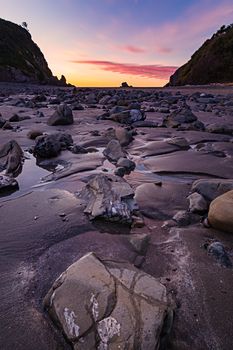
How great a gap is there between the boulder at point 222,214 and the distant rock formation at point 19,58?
71.3 metres

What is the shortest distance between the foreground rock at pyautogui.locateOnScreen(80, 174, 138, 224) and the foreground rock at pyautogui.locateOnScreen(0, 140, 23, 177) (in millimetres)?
1585

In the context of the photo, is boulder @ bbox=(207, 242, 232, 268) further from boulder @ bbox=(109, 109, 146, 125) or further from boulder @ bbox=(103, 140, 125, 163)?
boulder @ bbox=(109, 109, 146, 125)

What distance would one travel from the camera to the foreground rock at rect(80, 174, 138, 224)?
2.87 m

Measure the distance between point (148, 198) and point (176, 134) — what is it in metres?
4.18

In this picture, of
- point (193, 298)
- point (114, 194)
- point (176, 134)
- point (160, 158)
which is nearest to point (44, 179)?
point (114, 194)

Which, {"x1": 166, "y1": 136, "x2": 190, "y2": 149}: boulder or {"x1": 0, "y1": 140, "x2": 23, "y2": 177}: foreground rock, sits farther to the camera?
{"x1": 166, "y1": 136, "x2": 190, "y2": 149}: boulder

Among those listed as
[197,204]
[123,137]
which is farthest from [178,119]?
[197,204]

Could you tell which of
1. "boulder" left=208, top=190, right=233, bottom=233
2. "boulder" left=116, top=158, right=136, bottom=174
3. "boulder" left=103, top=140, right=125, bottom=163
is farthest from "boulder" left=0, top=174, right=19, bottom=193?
"boulder" left=208, top=190, right=233, bottom=233

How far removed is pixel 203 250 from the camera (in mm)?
2445

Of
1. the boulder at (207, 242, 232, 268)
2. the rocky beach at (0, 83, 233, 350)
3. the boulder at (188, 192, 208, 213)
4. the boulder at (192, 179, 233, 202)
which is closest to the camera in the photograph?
the rocky beach at (0, 83, 233, 350)

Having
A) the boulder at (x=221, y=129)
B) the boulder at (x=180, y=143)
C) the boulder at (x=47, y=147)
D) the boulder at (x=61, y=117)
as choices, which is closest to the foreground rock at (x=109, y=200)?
the boulder at (x=47, y=147)

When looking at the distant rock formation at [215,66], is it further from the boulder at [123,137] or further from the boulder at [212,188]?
the boulder at [212,188]

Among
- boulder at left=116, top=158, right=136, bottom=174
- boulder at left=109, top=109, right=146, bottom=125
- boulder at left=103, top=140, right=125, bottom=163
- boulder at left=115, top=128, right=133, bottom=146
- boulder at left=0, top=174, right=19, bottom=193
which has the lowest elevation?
boulder at left=109, top=109, right=146, bottom=125

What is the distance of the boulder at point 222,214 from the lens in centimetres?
267
